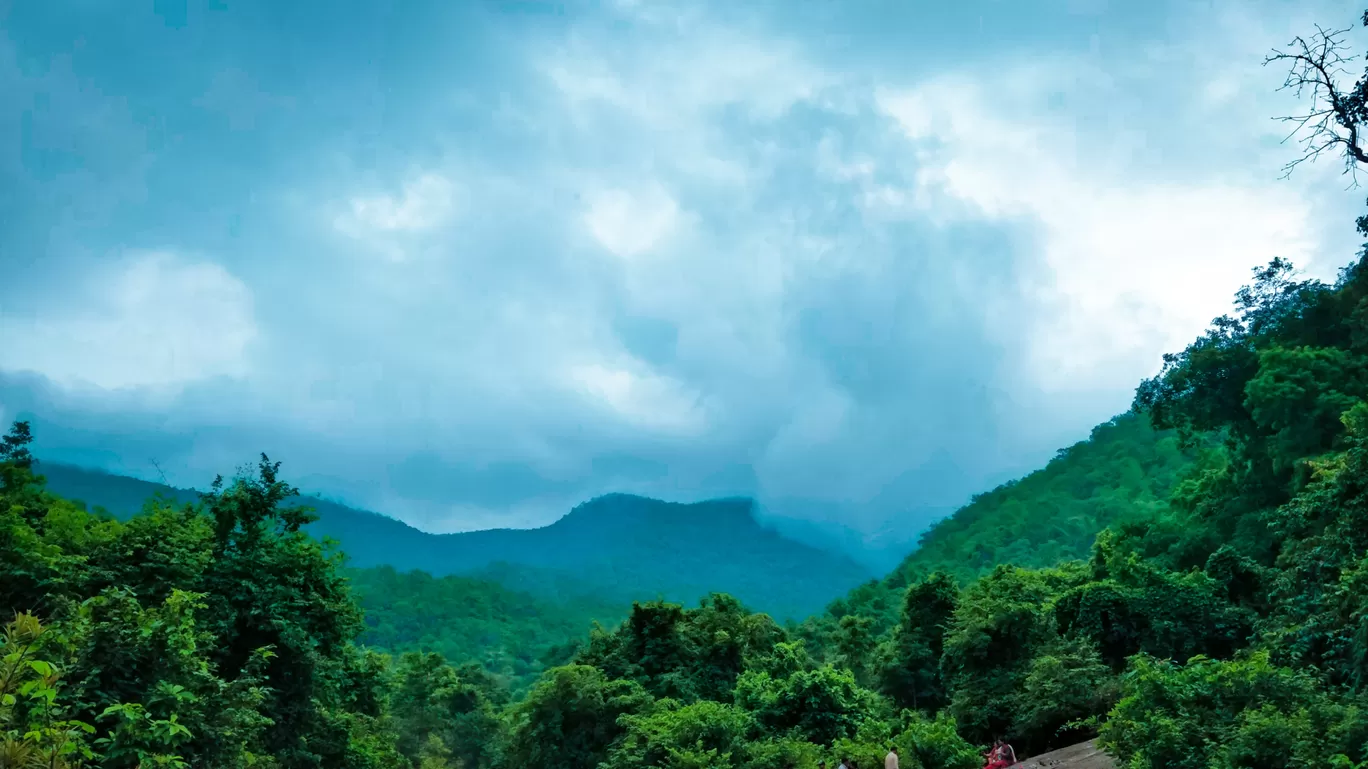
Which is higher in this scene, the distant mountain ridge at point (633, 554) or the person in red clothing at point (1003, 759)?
the distant mountain ridge at point (633, 554)

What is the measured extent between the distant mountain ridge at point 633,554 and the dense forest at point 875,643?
8285cm

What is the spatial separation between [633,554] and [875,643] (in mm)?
113860

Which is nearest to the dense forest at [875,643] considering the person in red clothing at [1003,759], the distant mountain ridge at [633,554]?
the person in red clothing at [1003,759]

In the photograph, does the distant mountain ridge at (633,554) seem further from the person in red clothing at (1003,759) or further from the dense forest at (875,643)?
the person in red clothing at (1003,759)

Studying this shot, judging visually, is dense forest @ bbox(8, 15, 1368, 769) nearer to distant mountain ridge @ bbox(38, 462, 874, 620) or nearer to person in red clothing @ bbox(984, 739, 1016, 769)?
person in red clothing @ bbox(984, 739, 1016, 769)

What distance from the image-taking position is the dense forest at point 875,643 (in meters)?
11.5

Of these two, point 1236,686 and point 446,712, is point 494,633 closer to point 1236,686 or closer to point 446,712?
point 446,712

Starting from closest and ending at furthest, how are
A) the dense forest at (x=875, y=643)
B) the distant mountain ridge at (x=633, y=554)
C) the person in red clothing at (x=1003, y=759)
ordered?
the dense forest at (x=875, y=643), the person in red clothing at (x=1003, y=759), the distant mountain ridge at (x=633, y=554)

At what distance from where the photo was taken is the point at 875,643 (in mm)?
38062

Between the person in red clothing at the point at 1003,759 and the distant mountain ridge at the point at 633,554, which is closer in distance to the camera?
the person in red clothing at the point at 1003,759

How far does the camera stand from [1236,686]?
12445mm

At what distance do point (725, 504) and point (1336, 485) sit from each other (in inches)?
6051

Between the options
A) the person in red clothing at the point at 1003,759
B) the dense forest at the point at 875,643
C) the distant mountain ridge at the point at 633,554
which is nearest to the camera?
the dense forest at the point at 875,643

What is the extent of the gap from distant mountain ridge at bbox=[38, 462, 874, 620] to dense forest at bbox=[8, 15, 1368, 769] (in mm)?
82850
